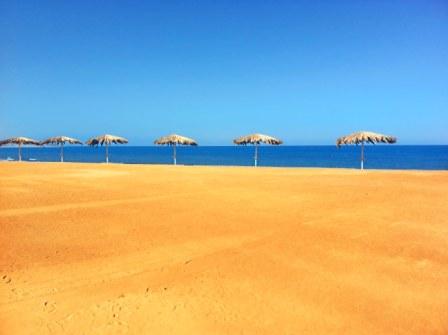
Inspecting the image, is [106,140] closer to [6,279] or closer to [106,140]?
[106,140]

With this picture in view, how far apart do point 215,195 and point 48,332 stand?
23.1 ft

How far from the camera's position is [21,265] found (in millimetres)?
4895

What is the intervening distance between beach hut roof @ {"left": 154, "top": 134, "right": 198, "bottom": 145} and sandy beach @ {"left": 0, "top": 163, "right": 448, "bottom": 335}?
19357 mm

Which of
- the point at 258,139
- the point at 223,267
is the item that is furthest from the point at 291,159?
the point at 223,267

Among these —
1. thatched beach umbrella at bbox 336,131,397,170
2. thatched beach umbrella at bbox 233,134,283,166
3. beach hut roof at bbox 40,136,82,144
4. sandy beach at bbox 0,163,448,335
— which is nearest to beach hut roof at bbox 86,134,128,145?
beach hut roof at bbox 40,136,82,144

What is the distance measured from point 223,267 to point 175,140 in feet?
78.8

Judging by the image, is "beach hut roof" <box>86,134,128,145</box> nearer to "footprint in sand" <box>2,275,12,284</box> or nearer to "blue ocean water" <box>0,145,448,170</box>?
"blue ocean water" <box>0,145,448,170</box>

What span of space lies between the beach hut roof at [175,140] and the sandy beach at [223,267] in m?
19.4

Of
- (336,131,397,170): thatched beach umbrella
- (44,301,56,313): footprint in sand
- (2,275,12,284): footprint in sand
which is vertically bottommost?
(44,301,56,313): footprint in sand

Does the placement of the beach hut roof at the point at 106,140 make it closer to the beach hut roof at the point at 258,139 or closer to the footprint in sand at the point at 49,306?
the beach hut roof at the point at 258,139

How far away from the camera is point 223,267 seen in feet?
15.9

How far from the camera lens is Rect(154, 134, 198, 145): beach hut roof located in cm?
2828

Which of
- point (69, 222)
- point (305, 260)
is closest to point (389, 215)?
point (305, 260)

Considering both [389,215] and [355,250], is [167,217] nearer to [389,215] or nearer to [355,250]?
[355,250]
